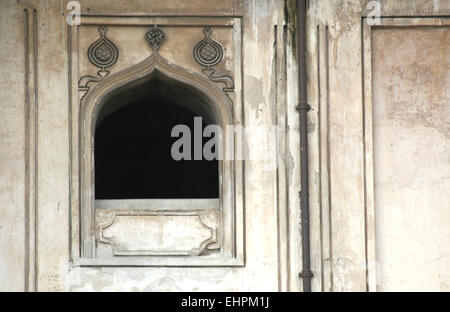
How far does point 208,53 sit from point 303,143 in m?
1.31

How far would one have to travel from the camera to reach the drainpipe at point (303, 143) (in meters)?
10.9

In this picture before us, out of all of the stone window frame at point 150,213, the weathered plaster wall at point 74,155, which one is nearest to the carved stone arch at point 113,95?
the stone window frame at point 150,213

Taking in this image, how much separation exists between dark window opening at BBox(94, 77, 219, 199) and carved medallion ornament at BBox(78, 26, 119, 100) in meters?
4.65

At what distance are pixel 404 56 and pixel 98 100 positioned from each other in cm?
310

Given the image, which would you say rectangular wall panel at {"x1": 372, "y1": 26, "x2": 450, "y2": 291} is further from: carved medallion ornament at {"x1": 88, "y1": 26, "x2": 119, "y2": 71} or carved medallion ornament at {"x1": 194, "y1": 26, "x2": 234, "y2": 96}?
carved medallion ornament at {"x1": 88, "y1": 26, "x2": 119, "y2": 71}

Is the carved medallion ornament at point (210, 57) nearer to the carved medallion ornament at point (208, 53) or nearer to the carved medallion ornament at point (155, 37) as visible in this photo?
the carved medallion ornament at point (208, 53)

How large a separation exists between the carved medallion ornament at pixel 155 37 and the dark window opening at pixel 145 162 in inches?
182

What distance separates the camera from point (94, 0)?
1127 cm

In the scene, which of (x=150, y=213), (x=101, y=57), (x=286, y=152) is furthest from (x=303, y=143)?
A: (x=101, y=57)

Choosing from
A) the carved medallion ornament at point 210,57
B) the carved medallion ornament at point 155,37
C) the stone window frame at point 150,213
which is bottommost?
the stone window frame at point 150,213

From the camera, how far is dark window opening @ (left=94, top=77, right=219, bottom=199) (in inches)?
640

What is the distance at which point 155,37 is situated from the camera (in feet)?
36.9

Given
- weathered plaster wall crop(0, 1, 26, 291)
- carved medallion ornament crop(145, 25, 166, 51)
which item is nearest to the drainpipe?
carved medallion ornament crop(145, 25, 166, 51)

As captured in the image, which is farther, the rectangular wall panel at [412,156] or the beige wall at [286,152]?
the rectangular wall panel at [412,156]
